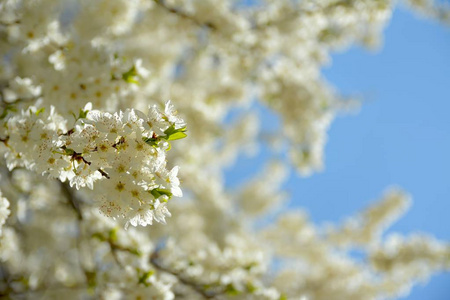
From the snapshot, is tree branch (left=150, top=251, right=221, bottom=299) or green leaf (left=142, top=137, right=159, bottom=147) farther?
tree branch (left=150, top=251, right=221, bottom=299)

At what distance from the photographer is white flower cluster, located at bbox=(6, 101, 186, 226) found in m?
1.50

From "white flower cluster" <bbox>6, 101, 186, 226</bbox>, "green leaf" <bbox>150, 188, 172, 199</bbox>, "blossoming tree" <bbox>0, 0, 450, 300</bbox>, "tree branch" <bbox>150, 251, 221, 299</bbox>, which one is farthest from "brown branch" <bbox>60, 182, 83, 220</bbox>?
"green leaf" <bbox>150, 188, 172, 199</bbox>

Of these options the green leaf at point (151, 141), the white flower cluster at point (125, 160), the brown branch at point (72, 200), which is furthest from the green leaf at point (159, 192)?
the brown branch at point (72, 200)

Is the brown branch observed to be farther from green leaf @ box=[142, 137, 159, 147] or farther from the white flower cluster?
green leaf @ box=[142, 137, 159, 147]

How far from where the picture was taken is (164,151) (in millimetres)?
1555

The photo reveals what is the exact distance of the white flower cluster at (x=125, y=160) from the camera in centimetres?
150

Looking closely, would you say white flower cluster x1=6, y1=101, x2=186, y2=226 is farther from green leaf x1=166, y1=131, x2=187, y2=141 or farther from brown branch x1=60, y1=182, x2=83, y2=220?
brown branch x1=60, y1=182, x2=83, y2=220

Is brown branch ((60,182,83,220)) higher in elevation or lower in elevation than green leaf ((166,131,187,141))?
higher

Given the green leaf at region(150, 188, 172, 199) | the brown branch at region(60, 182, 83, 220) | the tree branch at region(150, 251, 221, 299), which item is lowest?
the green leaf at region(150, 188, 172, 199)

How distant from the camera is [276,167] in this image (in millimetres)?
8688

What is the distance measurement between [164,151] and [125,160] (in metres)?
0.15

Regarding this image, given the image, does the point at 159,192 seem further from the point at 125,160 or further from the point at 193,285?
→ the point at 193,285

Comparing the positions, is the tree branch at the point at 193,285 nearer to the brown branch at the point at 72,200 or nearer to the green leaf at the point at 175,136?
the brown branch at the point at 72,200

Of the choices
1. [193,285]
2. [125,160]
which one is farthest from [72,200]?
[125,160]
